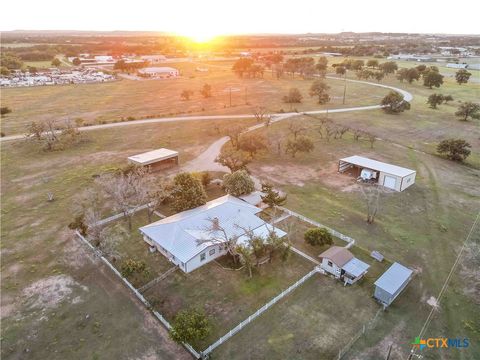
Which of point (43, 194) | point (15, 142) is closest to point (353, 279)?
point (43, 194)

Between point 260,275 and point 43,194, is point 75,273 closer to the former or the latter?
point 260,275

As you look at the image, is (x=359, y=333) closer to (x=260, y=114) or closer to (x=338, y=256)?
(x=338, y=256)

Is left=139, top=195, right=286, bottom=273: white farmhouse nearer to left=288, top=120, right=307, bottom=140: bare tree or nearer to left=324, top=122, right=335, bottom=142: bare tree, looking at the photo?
left=288, top=120, right=307, bottom=140: bare tree

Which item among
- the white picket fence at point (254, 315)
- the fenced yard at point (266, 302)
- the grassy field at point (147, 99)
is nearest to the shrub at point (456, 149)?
the fenced yard at point (266, 302)

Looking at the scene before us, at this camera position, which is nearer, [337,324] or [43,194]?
[337,324]

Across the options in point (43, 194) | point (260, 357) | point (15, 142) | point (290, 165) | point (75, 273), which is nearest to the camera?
point (260, 357)

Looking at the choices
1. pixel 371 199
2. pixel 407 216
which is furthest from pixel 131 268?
pixel 407 216

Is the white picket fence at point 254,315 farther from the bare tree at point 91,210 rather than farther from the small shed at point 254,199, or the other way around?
the bare tree at point 91,210

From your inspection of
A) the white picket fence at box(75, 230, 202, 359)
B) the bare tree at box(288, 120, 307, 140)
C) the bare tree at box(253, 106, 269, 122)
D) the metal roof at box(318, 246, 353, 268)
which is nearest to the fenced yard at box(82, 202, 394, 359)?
the white picket fence at box(75, 230, 202, 359)
